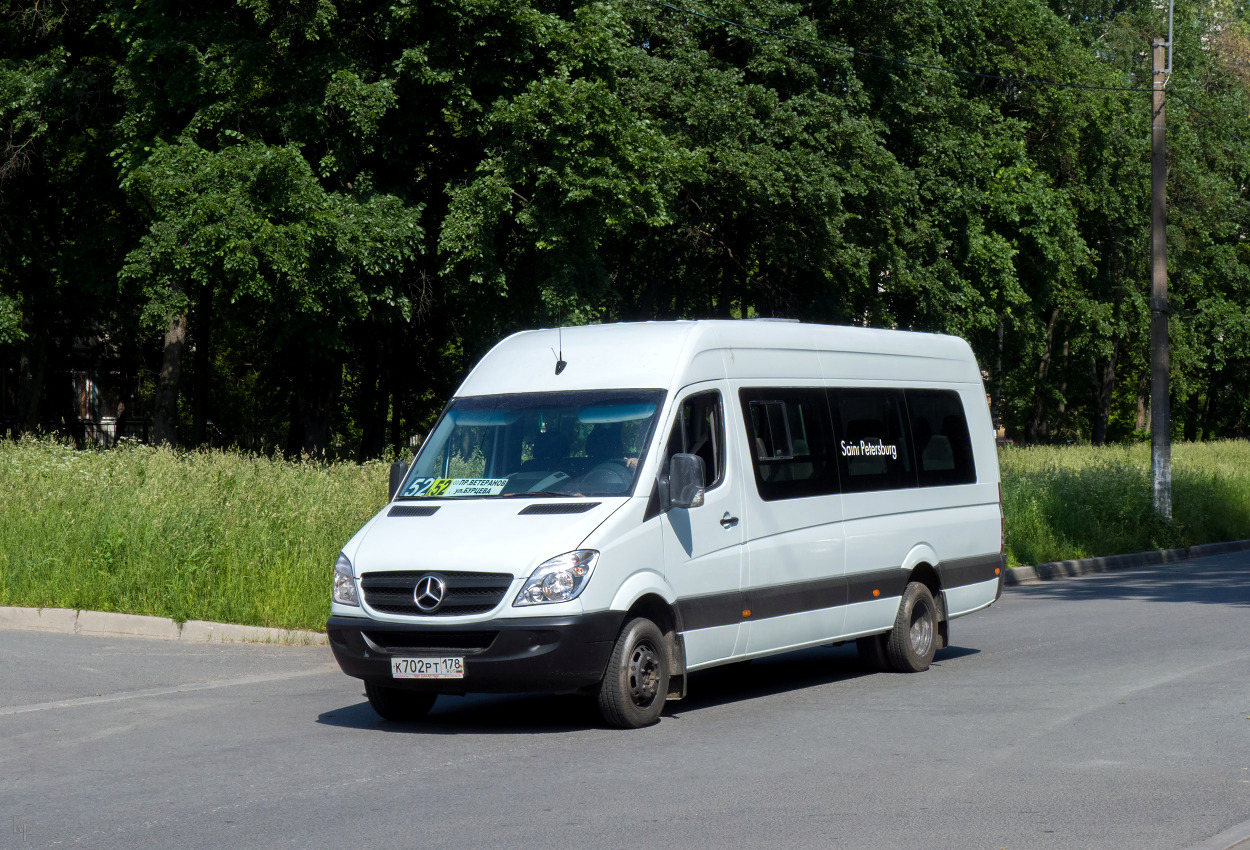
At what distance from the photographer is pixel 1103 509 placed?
72.5ft

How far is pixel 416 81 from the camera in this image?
958 inches

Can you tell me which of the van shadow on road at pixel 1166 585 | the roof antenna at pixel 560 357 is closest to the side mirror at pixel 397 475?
the roof antenna at pixel 560 357

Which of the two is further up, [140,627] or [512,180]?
[512,180]

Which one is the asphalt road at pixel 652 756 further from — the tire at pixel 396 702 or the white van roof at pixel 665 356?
the white van roof at pixel 665 356

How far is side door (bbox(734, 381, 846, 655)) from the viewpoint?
919cm

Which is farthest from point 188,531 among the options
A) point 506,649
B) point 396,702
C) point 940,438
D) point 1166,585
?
point 1166,585

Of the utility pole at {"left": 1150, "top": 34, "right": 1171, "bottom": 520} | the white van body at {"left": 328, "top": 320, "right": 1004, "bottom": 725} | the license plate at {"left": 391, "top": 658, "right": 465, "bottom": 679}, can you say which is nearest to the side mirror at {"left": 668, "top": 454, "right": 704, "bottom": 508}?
the white van body at {"left": 328, "top": 320, "right": 1004, "bottom": 725}

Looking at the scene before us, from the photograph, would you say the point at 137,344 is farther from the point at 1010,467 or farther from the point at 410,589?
the point at 410,589

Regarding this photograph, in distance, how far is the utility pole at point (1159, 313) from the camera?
2283cm

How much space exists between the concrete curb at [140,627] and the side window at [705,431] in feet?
15.3

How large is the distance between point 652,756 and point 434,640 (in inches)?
56.8

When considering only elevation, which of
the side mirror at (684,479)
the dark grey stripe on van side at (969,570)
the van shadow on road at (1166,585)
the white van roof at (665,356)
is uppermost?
the white van roof at (665,356)

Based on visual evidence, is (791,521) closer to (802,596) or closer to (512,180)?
(802,596)

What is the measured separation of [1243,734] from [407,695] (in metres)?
4.86
